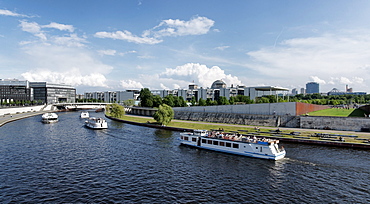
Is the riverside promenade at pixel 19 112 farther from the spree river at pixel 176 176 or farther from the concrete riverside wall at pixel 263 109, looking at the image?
the concrete riverside wall at pixel 263 109

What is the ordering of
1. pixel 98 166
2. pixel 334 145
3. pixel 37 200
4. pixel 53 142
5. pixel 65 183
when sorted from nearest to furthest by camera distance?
pixel 37 200 < pixel 65 183 < pixel 98 166 < pixel 334 145 < pixel 53 142

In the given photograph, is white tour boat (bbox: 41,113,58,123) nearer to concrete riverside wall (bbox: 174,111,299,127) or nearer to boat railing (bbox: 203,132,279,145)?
concrete riverside wall (bbox: 174,111,299,127)

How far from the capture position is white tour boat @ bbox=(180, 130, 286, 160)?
146ft

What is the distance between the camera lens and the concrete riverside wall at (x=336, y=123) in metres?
64.4

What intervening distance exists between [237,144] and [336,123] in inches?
1523

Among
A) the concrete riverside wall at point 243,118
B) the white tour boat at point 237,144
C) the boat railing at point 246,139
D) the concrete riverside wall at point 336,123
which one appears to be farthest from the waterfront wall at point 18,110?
the concrete riverside wall at point 336,123

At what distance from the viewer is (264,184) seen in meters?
32.3

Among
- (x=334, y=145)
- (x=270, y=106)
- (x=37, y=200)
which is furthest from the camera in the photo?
(x=270, y=106)

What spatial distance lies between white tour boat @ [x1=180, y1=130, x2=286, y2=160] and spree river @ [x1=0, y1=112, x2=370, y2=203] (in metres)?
1.70

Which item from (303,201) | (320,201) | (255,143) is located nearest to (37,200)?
(303,201)

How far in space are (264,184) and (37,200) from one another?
28.8 meters

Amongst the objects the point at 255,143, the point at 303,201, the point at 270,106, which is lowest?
the point at 303,201

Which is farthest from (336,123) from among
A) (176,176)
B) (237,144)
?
(176,176)

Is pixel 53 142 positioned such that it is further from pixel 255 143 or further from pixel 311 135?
pixel 311 135
